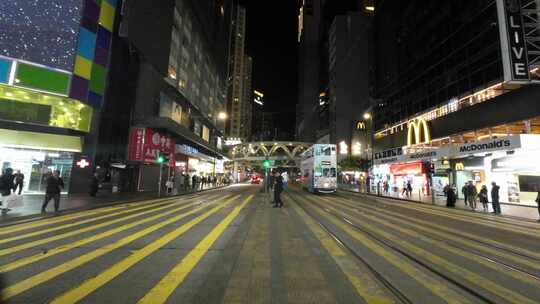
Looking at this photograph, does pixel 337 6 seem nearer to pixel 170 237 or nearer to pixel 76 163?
pixel 76 163

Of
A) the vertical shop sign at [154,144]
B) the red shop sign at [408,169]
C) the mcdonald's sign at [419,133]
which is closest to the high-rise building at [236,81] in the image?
the red shop sign at [408,169]

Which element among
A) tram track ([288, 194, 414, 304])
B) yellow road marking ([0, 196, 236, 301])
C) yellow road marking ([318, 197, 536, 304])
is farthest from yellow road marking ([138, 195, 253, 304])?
yellow road marking ([318, 197, 536, 304])

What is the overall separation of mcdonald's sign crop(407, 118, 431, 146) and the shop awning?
3484cm

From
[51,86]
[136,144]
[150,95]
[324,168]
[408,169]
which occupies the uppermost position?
[150,95]

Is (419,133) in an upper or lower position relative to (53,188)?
upper

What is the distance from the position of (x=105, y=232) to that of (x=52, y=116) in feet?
54.5

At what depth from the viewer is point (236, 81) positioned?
16538cm

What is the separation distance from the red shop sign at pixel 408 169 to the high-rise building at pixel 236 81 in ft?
408

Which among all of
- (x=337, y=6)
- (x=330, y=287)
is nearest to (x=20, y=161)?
(x=330, y=287)

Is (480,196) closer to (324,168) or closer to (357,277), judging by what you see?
(324,168)

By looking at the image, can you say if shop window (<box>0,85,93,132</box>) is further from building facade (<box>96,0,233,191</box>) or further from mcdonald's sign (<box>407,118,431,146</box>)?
mcdonald's sign (<box>407,118,431,146</box>)

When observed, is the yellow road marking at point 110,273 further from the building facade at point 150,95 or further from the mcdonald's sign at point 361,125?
the mcdonald's sign at point 361,125

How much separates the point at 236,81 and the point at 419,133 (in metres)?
144

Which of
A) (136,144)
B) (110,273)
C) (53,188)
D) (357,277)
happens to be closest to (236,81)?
(136,144)
